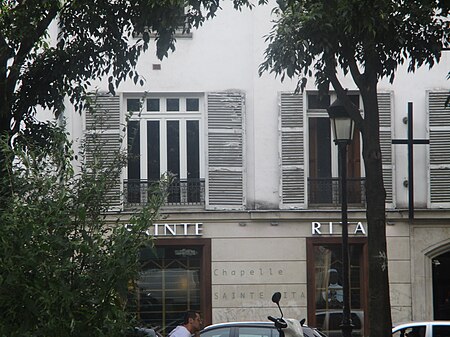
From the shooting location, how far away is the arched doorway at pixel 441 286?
27.0 meters

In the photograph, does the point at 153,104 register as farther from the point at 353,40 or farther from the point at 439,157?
the point at 353,40

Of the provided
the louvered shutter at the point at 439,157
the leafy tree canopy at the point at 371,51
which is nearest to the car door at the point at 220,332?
the leafy tree canopy at the point at 371,51

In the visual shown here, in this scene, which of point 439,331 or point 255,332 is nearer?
point 255,332

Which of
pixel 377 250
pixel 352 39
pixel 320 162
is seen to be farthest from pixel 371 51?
pixel 320 162

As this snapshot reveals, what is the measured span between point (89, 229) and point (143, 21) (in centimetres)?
509

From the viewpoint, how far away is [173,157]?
87.9 ft

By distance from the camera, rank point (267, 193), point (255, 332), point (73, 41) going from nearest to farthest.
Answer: point (73, 41), point (255, 332), point (267, 193)

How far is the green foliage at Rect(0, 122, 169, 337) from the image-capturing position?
969 cm

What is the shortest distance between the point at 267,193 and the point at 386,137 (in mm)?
3254

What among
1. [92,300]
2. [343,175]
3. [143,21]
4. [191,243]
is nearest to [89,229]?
[92,300]

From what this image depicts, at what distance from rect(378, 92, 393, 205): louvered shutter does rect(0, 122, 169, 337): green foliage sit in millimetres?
16722

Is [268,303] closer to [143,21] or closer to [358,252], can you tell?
[358,252]

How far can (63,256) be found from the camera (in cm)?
984

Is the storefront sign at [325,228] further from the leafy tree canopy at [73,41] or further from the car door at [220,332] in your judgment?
the leafy tree canopy at [73,41]
